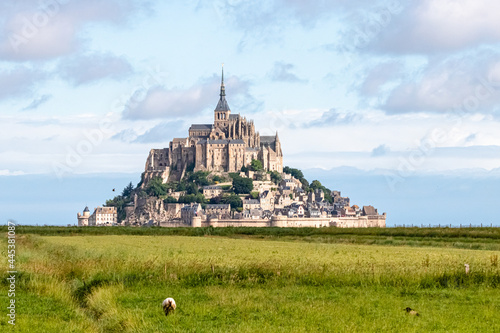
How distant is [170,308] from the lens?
52.0 feet

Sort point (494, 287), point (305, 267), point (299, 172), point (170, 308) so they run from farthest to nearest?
point (299, 172) < point (305, 267) < point (494, 287) < point (170, 308)

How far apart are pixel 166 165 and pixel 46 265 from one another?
155129mm

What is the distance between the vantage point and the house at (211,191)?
524ft

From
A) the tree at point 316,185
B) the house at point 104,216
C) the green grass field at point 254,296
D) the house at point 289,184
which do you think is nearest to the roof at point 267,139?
the tree at point 316,185

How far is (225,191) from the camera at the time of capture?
531ft

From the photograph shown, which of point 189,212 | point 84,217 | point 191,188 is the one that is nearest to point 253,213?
point 189,212

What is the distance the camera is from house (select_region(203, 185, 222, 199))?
160 meters

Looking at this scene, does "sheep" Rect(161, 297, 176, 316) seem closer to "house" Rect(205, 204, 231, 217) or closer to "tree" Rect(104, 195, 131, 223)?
"house" Rect(205, 204, 231, 217)

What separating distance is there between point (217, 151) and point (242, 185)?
13.8 meters

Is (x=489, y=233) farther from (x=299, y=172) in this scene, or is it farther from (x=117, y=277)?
(x=299, y=172)

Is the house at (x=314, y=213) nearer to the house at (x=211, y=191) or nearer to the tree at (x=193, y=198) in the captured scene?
the house at (x=211, y=191)

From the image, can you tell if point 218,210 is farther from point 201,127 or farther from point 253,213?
point 201,127

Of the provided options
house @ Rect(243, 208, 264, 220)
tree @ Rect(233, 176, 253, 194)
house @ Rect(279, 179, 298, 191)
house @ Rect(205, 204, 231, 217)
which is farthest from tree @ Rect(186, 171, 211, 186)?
house @ Rect(243, 208, 264, 220)

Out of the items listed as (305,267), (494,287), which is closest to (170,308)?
(305,267)
